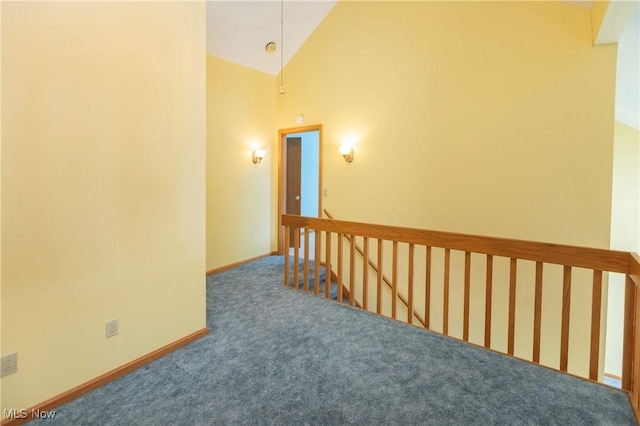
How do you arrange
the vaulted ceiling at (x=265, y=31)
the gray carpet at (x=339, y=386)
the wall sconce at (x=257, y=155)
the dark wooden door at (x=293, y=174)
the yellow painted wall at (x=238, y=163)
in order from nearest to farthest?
the gray carpet at (x=339, y=386) → the vaulted ceiling at (x=265, y=31) → the yellow painted wall at (x=238, y=163) → the wall sconce at (x=257, y=155) → the dark wooden door at (x=293, y=174)

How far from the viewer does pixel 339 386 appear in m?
1.85

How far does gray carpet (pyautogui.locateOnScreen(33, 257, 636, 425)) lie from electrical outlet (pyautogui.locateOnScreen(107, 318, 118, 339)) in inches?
11.6

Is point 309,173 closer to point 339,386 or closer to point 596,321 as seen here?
point 339,386

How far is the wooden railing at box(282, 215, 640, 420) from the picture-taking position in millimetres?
1833

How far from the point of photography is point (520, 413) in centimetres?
163

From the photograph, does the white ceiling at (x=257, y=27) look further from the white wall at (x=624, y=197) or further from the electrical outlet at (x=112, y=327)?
the white wall at (x=624, y=197)

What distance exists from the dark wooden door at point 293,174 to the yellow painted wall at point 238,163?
526 millimetres

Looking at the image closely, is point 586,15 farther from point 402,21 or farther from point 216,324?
point 216,324

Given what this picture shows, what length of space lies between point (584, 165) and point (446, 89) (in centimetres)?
151

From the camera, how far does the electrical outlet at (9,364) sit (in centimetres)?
150

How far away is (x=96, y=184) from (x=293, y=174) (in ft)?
13.0

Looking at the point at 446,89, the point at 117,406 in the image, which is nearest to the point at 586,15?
the point at 446,89

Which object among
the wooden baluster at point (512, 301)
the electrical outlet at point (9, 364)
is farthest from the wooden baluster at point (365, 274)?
the electrical outlet at point (9, 364)

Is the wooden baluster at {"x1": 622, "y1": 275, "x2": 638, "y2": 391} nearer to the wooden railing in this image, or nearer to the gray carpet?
the wooden railing
